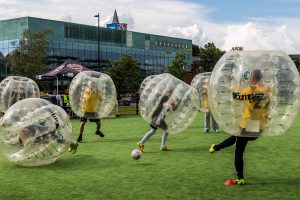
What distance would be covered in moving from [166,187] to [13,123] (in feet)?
12.4

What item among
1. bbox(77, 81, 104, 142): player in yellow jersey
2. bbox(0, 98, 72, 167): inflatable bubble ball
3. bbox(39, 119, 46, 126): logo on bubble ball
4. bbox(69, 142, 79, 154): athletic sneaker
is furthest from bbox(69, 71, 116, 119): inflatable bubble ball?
bbox(39, 119, 46, 126): logo on bubble ball

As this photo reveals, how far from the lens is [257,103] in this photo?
23.3 feet

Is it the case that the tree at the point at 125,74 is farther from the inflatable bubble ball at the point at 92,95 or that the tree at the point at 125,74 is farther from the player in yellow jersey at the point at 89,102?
the player in yellow jersey at the point at 89,102

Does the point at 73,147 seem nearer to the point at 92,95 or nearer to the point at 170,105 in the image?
the point at 170,105

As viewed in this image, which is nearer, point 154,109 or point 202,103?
point 154,109

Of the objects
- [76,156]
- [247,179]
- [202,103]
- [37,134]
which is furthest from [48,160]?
[202,103]

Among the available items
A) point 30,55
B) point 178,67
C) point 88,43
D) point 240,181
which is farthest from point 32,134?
point 88,43

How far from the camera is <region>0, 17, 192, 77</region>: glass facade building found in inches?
2537

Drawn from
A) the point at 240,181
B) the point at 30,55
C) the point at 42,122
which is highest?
the point at 30,55

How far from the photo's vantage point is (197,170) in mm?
8984

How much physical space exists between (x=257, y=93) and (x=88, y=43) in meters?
68.1

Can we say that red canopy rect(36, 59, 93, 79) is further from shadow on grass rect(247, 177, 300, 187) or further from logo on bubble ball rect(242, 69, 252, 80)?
logo on bubble ball rect(242, 69, 252, 80)

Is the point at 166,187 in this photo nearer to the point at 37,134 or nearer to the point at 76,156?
the point at 37,134

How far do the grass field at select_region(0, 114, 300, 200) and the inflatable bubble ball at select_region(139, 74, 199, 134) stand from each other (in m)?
0.77
